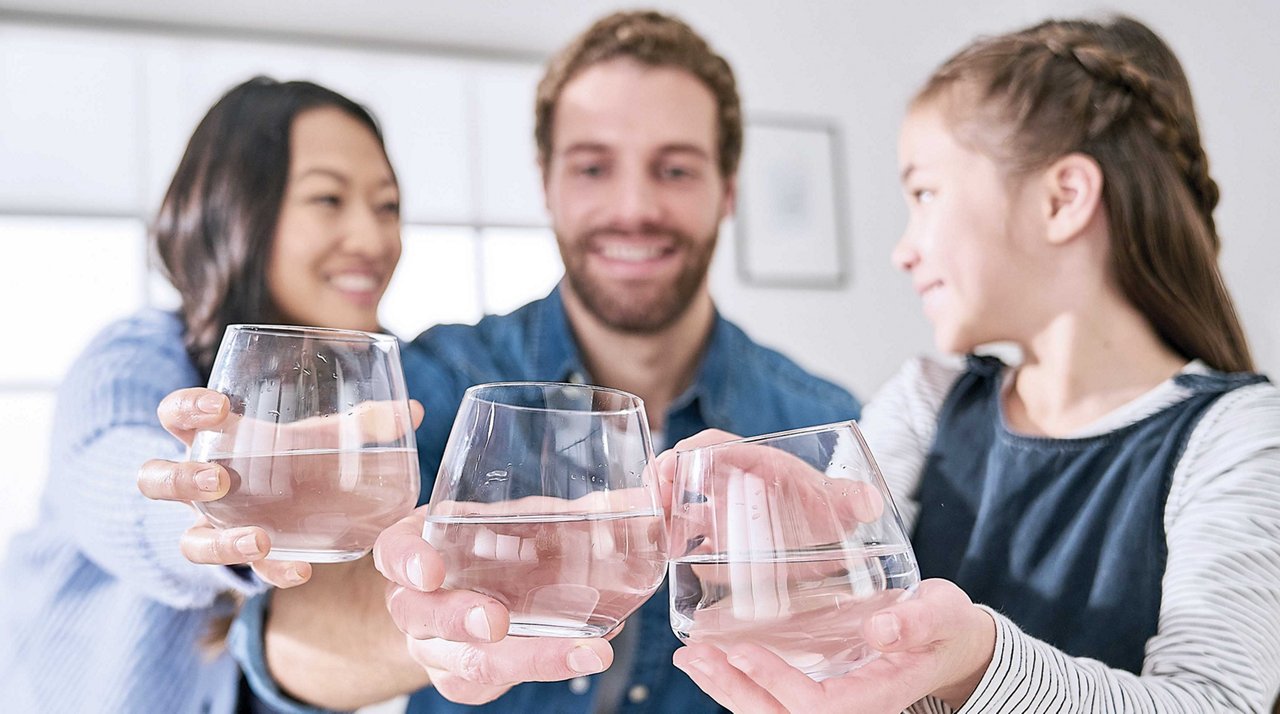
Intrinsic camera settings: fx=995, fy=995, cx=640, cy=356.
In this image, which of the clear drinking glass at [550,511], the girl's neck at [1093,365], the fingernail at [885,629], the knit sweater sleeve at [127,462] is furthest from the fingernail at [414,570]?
the girl's neck at [1093,365]

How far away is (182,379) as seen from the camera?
138 cm

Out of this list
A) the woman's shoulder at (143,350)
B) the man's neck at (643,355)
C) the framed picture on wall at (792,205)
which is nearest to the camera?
the woman's shoulder at (143,350)

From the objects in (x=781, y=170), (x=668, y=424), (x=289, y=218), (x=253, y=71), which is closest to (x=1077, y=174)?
(x=668, y=424)

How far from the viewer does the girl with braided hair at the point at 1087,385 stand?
0.81m

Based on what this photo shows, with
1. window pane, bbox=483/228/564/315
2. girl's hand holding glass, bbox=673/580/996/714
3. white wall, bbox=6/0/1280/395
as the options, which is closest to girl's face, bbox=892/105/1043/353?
girl's hand holding glass, bbox=673/580/996/714

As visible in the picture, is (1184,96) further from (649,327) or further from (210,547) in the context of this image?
(210,547)

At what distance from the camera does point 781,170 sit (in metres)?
2.97

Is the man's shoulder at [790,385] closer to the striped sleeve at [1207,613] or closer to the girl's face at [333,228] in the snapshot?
the girl's face at [333,228]

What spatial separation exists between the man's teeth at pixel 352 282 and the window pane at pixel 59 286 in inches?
38.4

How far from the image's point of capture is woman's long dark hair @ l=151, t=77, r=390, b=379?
1.56 metres

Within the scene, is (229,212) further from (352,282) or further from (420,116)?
(420,116)

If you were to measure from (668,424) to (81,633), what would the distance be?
935 mm

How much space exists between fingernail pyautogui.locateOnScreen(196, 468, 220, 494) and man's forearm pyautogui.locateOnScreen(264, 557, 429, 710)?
43cm

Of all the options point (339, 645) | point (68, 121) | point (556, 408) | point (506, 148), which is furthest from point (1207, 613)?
point (68, 121)
